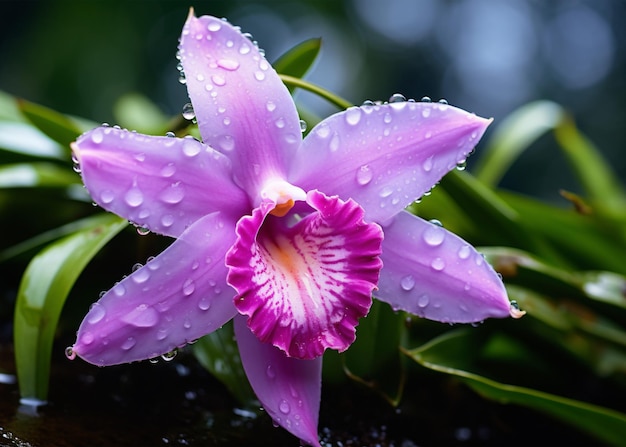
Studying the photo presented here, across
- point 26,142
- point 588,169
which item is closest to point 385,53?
point 588,169

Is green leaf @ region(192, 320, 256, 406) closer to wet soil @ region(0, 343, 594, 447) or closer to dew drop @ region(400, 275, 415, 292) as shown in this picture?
wet soil @ region(0, 343, 594, 447)

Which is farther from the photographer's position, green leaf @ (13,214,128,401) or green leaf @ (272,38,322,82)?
green leaf @ (272,38,322,82)

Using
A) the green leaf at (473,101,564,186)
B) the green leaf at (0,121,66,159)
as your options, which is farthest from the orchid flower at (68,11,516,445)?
the green leaf at (473,101,564,186)

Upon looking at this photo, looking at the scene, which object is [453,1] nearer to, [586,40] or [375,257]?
[586,40]

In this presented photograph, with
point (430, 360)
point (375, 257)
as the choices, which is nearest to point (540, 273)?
point (430, 360)

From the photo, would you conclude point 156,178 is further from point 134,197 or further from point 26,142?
point 26,142

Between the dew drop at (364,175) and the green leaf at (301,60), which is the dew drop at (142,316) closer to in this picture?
the dew drop at (364,175)
